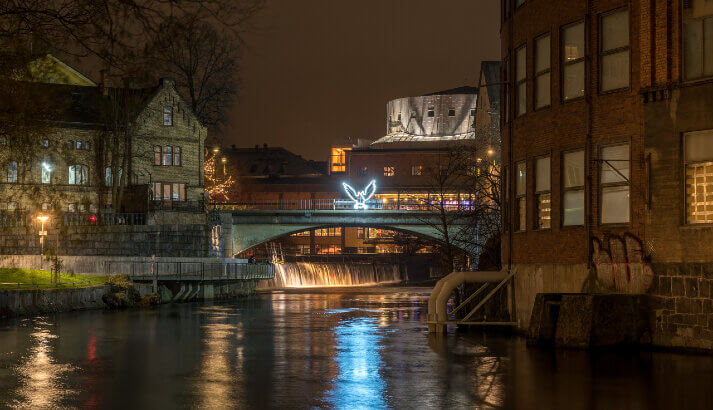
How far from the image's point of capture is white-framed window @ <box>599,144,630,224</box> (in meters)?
23.3

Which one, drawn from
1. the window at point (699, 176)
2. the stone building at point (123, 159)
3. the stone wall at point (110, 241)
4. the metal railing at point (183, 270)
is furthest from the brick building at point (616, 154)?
the stone building at point (123, 159)

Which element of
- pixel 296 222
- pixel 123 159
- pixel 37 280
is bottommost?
pixel 37 280

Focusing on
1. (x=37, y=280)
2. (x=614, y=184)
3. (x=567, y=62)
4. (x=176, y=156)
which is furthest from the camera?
(x=176, y=156)

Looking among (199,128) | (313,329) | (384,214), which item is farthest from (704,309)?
(199,128)

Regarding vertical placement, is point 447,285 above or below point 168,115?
below

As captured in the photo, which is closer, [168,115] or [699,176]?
[699,176]

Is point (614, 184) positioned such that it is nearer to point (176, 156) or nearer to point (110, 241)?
point (110, 241)

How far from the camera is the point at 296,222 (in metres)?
75.1

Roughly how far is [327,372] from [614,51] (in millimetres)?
11225

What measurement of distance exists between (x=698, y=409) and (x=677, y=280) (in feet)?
27.7

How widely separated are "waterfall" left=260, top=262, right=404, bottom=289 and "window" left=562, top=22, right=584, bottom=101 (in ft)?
198

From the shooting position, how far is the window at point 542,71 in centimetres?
2602

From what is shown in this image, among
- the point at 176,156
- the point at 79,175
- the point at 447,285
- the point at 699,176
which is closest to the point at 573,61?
the point at 699,176

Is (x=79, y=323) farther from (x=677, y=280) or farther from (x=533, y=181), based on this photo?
(x=677, y=280)
